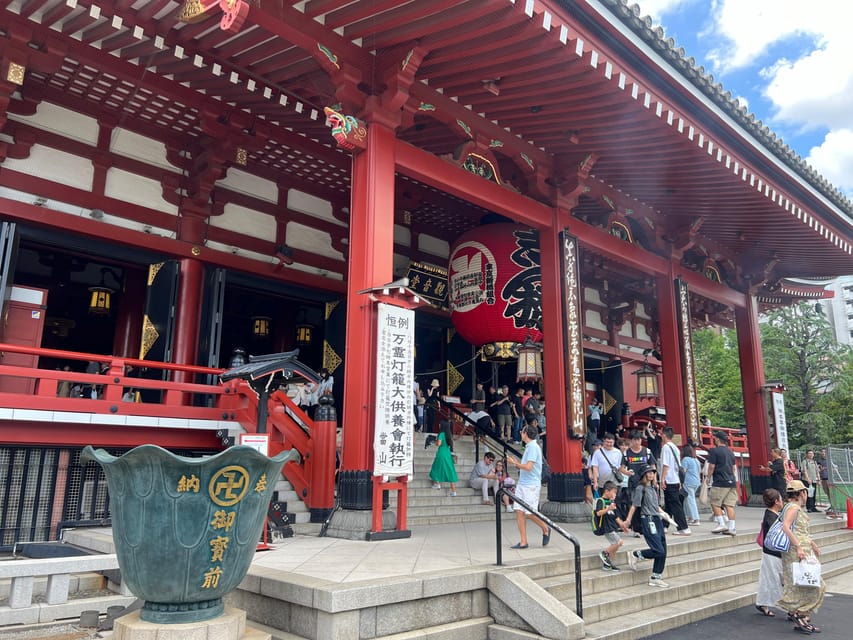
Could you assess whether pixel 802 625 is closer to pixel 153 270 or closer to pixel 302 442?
pixel 302 442

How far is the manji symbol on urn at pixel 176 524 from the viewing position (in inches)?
131

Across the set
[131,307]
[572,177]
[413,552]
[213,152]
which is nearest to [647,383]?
[572,177]

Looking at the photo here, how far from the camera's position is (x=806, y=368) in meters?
26.4

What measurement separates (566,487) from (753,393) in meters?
8.02

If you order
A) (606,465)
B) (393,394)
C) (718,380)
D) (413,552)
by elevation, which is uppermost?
(718,380)

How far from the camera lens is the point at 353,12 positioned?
6723mm

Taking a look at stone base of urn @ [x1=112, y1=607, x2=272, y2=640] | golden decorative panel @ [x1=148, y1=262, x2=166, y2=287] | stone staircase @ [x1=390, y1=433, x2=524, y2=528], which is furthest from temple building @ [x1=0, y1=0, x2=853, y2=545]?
stone base of urn @ [x1=112, y1=607, x2=272, y2=640]

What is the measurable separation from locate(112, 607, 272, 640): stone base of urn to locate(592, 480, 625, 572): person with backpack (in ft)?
13.3

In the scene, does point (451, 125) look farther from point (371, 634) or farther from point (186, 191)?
point (371, 634)

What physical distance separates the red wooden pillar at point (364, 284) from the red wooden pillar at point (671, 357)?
763 cm

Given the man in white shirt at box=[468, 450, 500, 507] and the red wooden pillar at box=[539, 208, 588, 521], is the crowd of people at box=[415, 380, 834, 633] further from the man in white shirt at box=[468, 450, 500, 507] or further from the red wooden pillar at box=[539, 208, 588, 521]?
the red wooden pillar at box=[539, 208, 588, 521]

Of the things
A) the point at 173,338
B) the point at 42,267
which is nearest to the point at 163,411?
the point at 173,338

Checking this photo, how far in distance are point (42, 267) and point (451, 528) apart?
971 centimetres

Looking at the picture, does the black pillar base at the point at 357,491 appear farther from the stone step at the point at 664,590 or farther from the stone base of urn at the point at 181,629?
the stone base of urn at the point at 181,629
